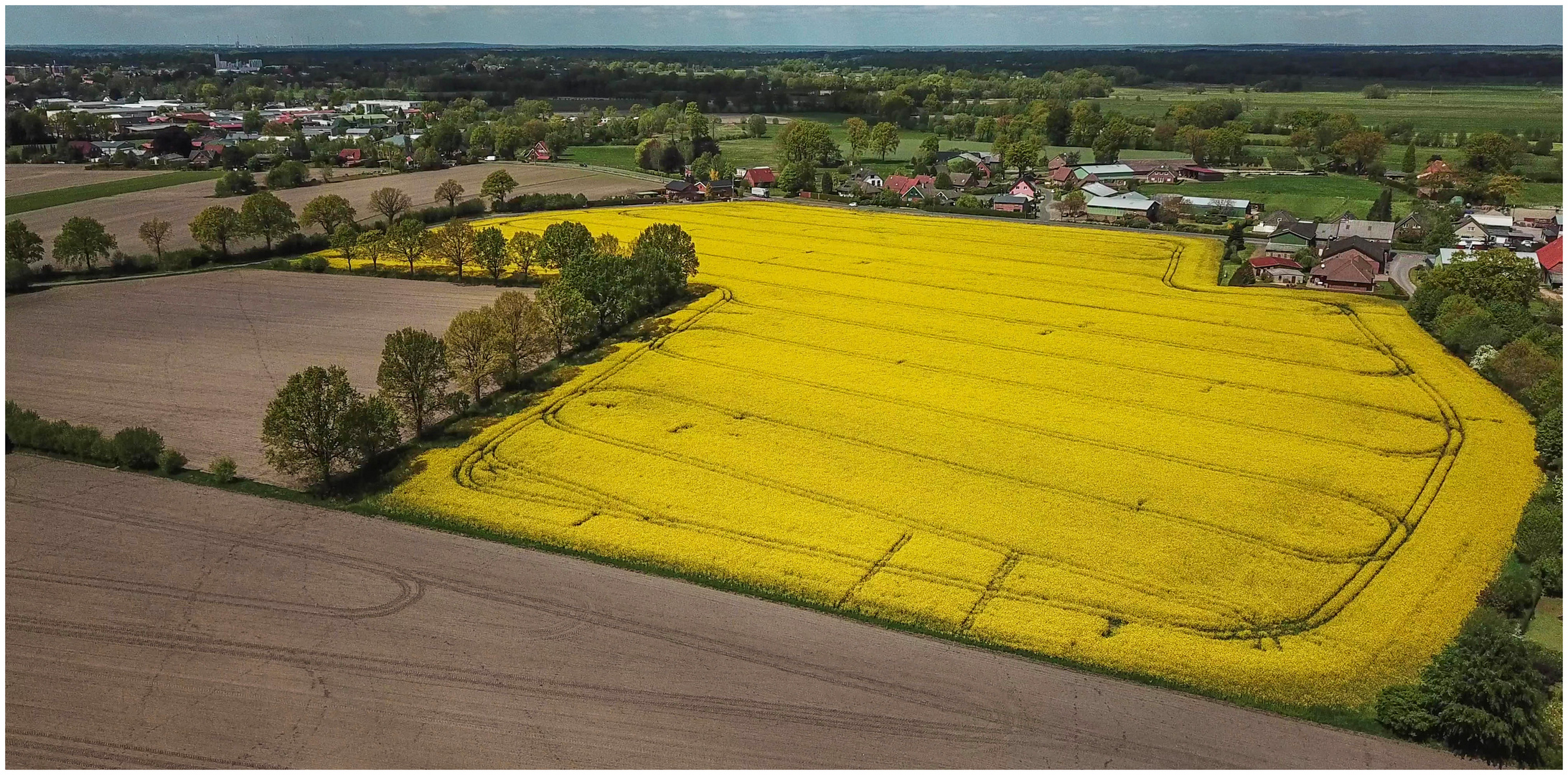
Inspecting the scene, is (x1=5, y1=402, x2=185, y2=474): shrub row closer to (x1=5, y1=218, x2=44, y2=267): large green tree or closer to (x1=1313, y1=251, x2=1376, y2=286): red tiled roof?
(x1=5, y1=218, x2=44, y2=267): large green tree

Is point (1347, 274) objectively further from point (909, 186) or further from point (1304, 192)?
point (909, 186)

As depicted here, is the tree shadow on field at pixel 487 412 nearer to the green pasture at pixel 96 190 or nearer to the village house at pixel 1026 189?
the village house at pixel 1026 189

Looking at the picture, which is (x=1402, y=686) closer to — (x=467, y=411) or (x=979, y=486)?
(x=979, y=486)

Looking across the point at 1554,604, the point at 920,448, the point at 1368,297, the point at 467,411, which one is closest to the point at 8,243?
the point at 467,411

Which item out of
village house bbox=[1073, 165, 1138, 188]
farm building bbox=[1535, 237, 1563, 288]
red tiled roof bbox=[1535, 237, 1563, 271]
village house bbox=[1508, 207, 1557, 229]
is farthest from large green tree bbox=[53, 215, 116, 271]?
village house bbox=[1508, 207, 1557, 229]

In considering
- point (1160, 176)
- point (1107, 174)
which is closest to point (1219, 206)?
point (1107, 174)

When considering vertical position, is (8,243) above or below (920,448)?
above
